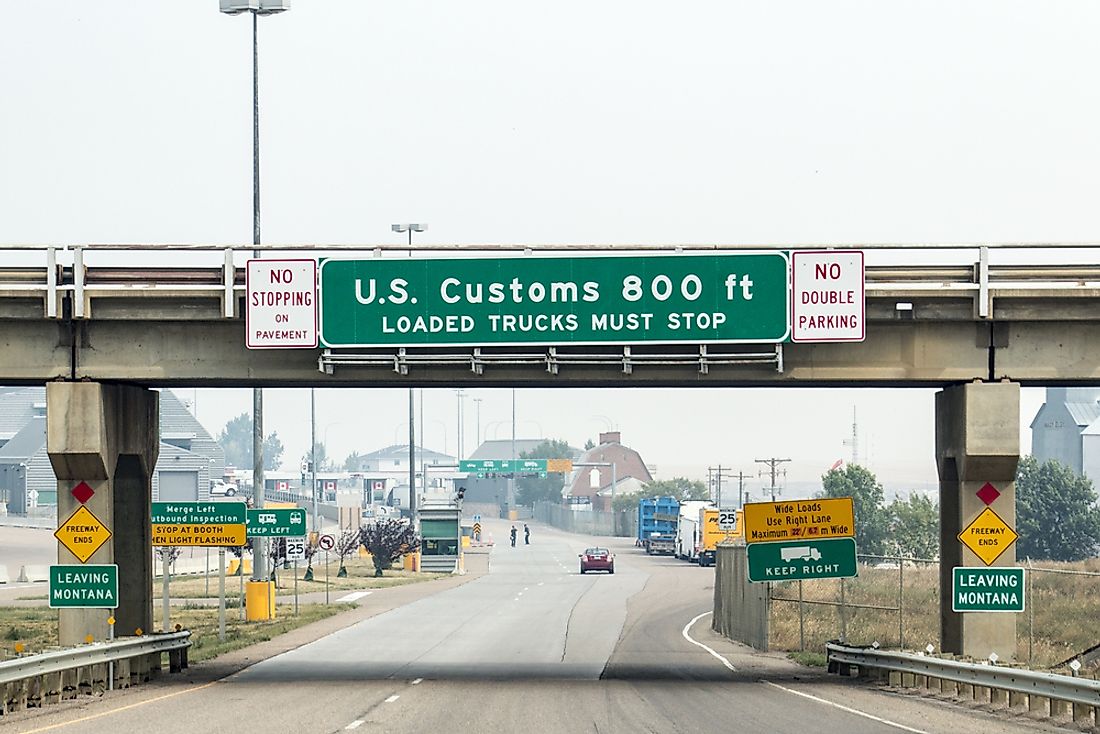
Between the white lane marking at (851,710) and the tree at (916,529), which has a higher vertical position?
the white lane marking at (851,710)

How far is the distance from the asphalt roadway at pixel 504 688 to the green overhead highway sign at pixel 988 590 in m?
2.02

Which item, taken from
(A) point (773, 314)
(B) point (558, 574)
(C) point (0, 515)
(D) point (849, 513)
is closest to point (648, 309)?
(A) point (773, 314)

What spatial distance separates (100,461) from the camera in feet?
85.6

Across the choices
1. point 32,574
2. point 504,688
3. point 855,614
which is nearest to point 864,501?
point 32,574

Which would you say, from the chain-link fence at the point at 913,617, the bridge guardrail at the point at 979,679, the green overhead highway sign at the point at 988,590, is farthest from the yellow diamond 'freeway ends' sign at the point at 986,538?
the chain-link fence at the point at 913,617

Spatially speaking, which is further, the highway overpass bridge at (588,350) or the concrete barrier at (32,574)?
the concrete barrier at (32,574)

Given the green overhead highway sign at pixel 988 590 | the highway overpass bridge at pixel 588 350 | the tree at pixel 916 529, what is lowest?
the tree at pixel 916 529

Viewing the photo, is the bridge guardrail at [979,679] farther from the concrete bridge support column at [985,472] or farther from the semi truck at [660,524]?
the semi truck at [660,524]

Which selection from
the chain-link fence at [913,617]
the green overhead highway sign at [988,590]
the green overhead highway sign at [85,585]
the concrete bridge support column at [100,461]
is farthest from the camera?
the chain-link fence at [913,617]

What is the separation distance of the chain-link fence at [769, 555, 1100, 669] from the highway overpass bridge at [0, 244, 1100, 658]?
6706 millimetres

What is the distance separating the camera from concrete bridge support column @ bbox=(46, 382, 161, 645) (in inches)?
1024

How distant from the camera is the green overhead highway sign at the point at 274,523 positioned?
130ft

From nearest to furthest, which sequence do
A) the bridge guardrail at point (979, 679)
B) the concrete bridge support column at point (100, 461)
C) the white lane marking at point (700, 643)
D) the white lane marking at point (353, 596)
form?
the bridge guardrail at point (979, 679) → the concrete bridge support column at point (100, 461) → the white lane marking at point (700, 643) → the white lane marking at point (353, 596)

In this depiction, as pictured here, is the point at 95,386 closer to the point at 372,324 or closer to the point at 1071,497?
the point at 372,324
